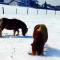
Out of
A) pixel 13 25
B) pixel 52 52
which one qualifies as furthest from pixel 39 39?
pixel 13 25

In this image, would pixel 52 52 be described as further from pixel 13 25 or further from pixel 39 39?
pixel 13 25

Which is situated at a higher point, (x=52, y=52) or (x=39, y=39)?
(x=39, y=39)

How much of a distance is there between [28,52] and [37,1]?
32664 millimetres

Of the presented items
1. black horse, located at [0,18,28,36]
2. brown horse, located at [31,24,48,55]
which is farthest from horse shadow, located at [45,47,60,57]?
black horse, located at [0,18,28,36]

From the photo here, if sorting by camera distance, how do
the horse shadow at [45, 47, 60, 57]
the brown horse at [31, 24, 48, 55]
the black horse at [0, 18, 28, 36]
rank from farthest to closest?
1. the black horse at [0, 18, 28, 36]
2. the horse shadow at [45, 47, 60, 57]
3. the brown horse at [31, 24, 48, 55]

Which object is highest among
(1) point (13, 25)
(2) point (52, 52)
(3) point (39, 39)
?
(3) point (39, 39)

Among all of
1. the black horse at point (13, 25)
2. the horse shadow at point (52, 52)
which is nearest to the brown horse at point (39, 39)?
the horse shadow at point (52, 52)

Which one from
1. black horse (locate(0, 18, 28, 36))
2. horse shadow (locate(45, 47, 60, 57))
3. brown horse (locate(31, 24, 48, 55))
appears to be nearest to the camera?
brown horse (locate(31, 24, 48, 55))

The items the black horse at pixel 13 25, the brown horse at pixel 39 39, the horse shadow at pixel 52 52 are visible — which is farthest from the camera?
the black horse at pixel 13 25

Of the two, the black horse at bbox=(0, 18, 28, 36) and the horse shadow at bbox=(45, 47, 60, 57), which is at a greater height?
the black horse at bbox=(0, 18, 28, 36)

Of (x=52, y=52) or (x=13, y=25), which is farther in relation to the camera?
(x=13, y=25)

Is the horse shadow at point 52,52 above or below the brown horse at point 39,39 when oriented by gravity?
below

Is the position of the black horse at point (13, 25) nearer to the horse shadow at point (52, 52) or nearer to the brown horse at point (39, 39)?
the horse shadow at point (52, 52)

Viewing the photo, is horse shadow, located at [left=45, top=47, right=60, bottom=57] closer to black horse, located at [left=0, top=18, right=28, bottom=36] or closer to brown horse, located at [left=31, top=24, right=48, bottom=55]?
brown horse, located at [left=31, top=24, right=48, bottom=55]
